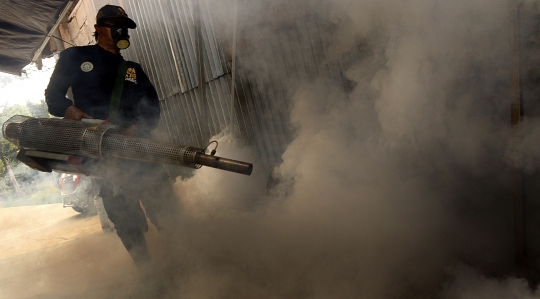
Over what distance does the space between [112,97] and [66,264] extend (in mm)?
2056

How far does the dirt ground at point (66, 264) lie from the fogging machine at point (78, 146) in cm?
105

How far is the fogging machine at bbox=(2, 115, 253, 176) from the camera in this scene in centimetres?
230

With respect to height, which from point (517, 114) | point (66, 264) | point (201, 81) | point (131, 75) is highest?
point (131, 75)

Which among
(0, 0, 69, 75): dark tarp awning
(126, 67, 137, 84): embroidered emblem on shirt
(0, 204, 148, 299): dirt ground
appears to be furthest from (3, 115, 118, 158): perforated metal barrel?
(0, 0, 69, 75): dark tarp awning

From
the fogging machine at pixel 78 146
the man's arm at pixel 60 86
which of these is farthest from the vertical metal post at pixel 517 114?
the man's arm at pixel 60 86

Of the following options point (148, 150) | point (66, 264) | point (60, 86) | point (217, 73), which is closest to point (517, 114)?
point (148, 150)

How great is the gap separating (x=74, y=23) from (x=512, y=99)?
9.17 metres

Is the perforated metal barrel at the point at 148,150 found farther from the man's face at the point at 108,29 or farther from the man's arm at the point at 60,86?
the man's face at the point at 108,29

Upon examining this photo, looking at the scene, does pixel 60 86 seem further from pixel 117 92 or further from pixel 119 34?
pixel 119 34

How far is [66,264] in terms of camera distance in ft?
12.5

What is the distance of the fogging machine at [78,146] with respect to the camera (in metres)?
2.30

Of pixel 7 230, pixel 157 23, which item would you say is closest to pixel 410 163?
pixel 157 23

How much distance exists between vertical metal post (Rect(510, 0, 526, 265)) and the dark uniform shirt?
2784mm

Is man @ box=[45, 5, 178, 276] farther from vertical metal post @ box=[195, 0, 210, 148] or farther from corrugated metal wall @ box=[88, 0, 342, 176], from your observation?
corrugated metal wall @ box=[88, 0, 342, 176]
